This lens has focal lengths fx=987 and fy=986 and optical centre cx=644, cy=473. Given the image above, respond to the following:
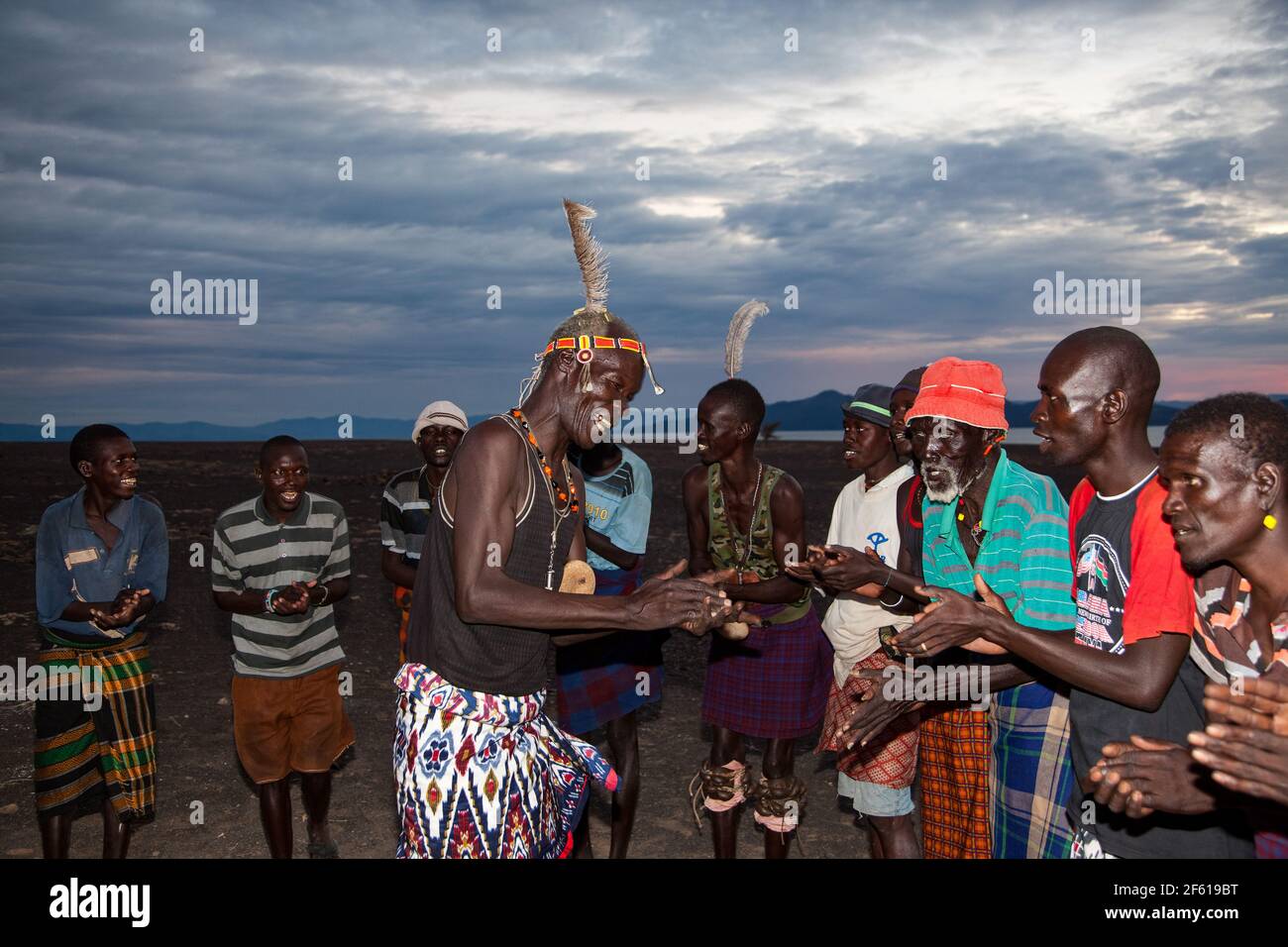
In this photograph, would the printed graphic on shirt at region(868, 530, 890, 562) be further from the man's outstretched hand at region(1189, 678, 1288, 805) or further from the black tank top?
the man's outstretched hand at region(1189, 678, 1288, 805)

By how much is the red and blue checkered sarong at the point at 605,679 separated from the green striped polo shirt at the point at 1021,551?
6.17 ft

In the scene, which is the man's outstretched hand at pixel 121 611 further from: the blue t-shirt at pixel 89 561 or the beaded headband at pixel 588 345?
the beaded headband at pixel 588 345

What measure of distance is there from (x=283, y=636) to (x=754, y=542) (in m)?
2.48

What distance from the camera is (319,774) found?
5.16 m

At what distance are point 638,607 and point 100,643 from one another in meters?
2.97

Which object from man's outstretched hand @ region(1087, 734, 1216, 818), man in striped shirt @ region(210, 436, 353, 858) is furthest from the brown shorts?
man's outstretched hand @ region(1087, 734, 1216, 818)

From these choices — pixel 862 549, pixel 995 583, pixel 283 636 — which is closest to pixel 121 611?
pixel 283 636

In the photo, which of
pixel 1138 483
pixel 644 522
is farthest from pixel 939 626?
pixel 644 522

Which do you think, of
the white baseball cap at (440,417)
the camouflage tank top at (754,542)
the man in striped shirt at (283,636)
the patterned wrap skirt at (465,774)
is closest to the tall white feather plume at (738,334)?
the camouflage tank top at (754,542)

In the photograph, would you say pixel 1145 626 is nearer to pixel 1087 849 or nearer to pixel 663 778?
pixel 1087 849

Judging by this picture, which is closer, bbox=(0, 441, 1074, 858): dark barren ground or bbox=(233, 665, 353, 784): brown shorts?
bbox=(233, 665, 353, 784): brown shorts

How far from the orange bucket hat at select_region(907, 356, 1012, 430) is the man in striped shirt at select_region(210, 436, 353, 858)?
10.1 ft

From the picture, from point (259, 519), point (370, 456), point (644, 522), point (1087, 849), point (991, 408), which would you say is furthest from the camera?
point (370, 456)

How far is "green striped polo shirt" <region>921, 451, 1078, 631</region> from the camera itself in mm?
3320
